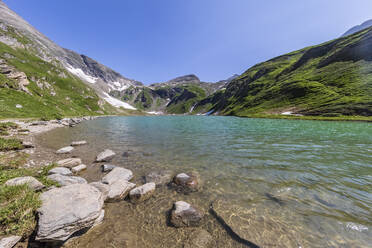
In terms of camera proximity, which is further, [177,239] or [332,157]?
[332,157]

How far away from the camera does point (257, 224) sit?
559 cm

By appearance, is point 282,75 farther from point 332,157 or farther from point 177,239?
point 177,239

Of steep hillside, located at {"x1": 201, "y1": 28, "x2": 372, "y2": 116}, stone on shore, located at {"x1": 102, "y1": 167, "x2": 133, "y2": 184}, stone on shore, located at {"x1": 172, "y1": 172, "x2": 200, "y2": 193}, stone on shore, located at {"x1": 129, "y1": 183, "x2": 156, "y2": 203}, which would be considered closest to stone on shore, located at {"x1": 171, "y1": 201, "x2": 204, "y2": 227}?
stone on shore, located at {"x1": 172, "y1": 172, "x2": 200, "y2": 193}

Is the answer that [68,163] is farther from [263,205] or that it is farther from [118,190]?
[263,205]

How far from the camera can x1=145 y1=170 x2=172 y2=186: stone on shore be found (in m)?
9.15

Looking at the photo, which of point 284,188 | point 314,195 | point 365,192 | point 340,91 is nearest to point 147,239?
point 284,188

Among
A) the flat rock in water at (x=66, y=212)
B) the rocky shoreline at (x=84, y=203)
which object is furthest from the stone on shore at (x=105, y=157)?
the flat rock in water at (x=66, y=212)

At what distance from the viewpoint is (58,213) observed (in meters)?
4.69

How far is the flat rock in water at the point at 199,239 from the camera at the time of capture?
4.84 metres

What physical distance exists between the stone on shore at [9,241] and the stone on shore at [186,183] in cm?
626

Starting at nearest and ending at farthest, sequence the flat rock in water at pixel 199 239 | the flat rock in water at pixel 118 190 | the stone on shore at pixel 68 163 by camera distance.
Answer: the flat rock in water at pixel 199 239 < the flat rock in water at pixel 118 190 < the stone on shore at pixel 68 163

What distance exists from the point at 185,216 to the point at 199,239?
1117mm

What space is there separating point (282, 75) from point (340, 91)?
7134 centimetres

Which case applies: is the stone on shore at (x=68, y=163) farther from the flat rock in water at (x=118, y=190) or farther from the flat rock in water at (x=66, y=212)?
the flat rock in water at (x=66, y=212)
